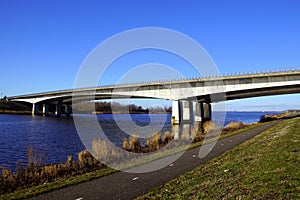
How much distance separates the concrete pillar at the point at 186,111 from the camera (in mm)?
59719

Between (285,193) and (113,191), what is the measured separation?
15.2ft

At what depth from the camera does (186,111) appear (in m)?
60.4

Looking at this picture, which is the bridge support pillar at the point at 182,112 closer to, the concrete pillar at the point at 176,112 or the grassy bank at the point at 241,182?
the concrete pillar at the point at 176,112

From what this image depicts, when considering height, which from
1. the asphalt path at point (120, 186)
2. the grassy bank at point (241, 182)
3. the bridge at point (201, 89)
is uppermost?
the bridge at point (201, 89)

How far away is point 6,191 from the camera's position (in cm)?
1009

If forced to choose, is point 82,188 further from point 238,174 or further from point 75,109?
point 75,109

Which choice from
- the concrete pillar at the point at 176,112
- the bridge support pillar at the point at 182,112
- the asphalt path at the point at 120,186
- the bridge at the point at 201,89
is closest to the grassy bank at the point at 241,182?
the asphalt path at the point at 120,186

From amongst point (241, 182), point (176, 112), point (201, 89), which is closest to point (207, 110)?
point (176, 112)

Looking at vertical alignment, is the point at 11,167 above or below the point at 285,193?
below

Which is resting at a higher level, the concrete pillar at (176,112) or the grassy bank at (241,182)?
the concrete pillar at (176,112)

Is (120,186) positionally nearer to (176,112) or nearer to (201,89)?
(201,89)

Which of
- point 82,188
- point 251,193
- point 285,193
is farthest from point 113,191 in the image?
point 285,193

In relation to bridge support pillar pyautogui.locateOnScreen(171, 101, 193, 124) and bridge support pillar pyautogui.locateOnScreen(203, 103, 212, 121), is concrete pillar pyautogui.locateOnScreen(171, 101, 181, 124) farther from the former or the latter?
bridge support pillar pyautogui.locateOnScreen(203, 103, 212, 121)

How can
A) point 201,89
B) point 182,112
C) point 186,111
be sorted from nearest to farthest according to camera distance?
point 201,89 → point 186,111 → point 182,112
